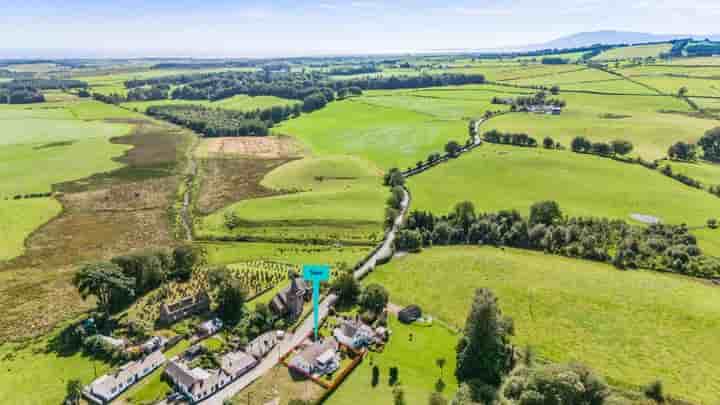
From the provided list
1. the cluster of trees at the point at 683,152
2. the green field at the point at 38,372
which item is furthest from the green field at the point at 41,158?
the cluster of trees at the point at 683,152

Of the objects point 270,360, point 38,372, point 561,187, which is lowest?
point 38,372

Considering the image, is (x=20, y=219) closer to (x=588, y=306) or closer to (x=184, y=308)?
(x=184, y=308)

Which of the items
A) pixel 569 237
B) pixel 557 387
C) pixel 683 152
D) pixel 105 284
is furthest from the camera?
pixel 683 152

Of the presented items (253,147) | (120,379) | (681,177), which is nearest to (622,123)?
(681,177)

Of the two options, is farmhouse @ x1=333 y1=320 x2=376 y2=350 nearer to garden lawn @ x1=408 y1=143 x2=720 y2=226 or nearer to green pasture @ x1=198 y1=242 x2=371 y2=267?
green pasture @ x1=198 y1=242 x2=371 y2=267

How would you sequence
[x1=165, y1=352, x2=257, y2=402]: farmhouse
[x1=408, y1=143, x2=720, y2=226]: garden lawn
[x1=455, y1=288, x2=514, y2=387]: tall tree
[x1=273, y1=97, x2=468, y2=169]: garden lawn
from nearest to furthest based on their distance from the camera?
[x1=165, y1=352, x2=257, y2=402]: farmhouse < [x1=455, y1=288, x2=514, y2=387]: tall tree < [x1=408, y1=143, x2=720, y2=226]: garden lawn < [x1=273, y1=97, x2=468, y2=169]: garden lawn

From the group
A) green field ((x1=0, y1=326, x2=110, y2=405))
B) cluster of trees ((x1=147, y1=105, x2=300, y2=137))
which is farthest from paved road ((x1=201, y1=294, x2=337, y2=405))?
cluster of trees ((x1=147, y1=105, x2=300, y2=137))

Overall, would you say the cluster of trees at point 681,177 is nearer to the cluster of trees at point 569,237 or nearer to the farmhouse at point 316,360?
the cluster of trees at point 569,237
